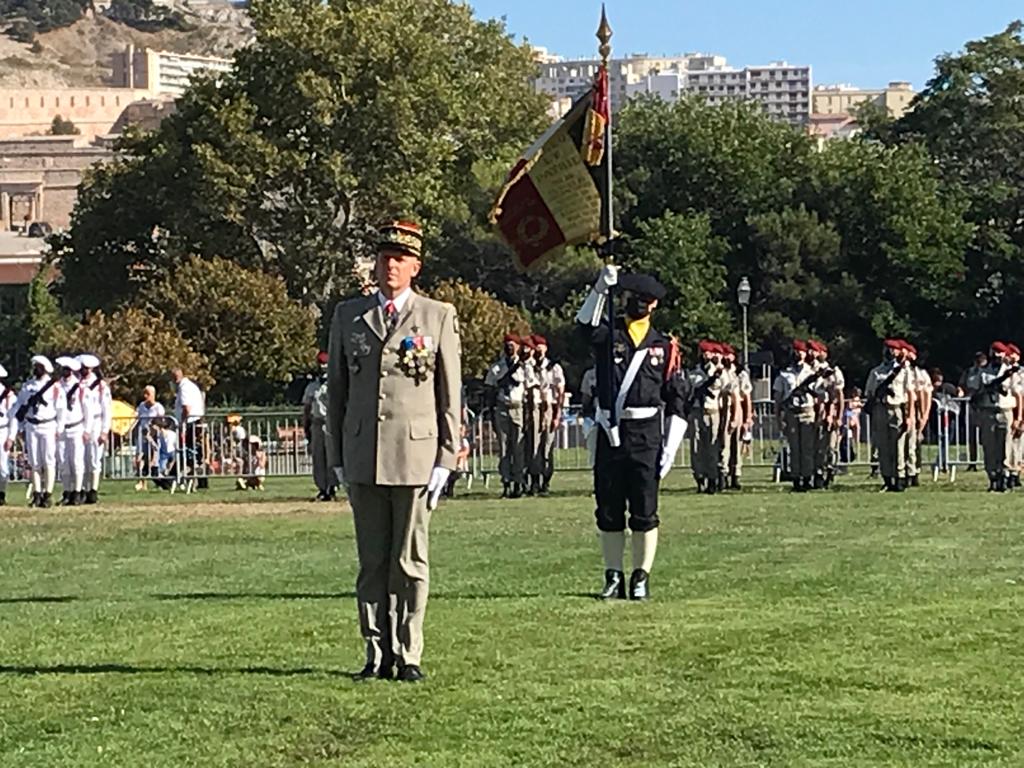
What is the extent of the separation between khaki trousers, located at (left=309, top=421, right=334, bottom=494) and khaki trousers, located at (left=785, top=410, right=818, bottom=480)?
630cm

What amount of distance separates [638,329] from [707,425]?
14839mm

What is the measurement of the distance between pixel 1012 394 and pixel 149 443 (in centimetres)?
1326

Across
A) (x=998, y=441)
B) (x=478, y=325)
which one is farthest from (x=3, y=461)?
(x=478, y=325)

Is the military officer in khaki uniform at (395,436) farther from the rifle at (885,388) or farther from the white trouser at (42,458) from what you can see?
the white trouser at (42,458)

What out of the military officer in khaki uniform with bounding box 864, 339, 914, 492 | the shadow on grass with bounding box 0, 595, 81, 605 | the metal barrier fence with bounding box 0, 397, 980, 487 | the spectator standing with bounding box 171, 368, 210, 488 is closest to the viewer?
the shadow on grass with bounding box 0, 595, 81, 605

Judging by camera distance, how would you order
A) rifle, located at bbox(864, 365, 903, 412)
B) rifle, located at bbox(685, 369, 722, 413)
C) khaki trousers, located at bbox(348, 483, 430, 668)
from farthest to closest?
1. rifle, located at bbox(685, 369, 722, 413)
2. rifle, located at bbox(864, 365, 903, 412)
3. khaki trousers, located at bbox(348, 483, 430, 668)

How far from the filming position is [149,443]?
32.1 metres

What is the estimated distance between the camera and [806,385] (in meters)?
28.3

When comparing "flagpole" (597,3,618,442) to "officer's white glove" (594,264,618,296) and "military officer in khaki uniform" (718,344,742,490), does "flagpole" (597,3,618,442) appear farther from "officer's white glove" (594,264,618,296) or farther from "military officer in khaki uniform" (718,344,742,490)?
"military officer in khaki uniform" (718,344,742,490)

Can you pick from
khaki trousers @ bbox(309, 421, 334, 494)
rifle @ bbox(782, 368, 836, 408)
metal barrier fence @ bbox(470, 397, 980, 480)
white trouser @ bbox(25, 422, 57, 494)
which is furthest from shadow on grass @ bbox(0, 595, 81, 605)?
rifle @ bbox(782, 368, 836, 408)

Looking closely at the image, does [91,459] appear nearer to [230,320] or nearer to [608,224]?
[608,224]

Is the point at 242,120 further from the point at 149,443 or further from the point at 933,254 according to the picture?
the point at 149,443

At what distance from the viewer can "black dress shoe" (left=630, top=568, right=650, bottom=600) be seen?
13.3 m

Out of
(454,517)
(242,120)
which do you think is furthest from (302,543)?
(242,120)
